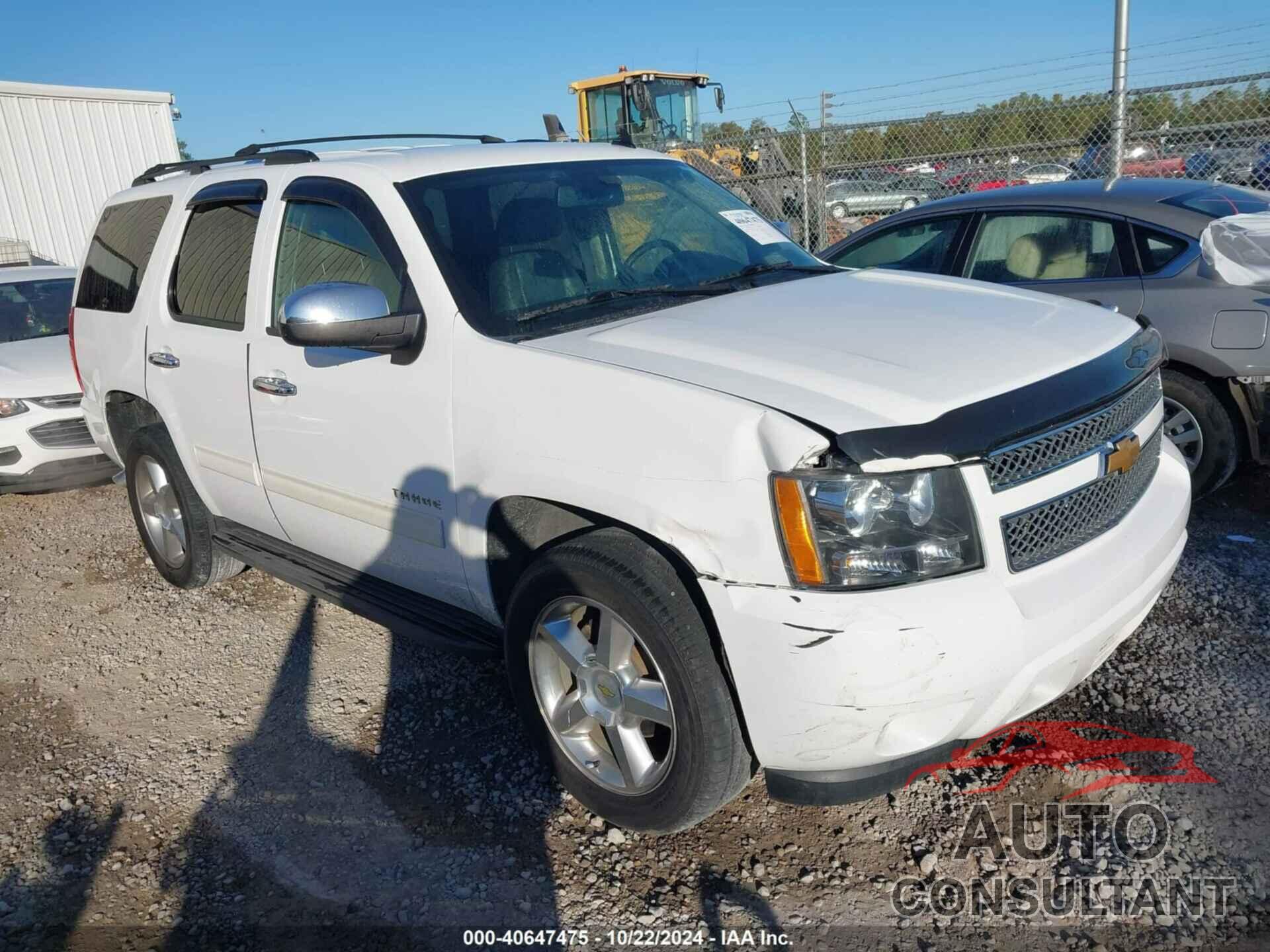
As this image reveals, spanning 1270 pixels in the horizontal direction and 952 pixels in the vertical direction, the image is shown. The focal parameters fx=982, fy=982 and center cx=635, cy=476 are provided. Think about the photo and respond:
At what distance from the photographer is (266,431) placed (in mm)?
3777

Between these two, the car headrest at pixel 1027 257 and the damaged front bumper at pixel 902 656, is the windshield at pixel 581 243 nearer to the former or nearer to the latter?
the damaged front bumper at pixel 902 656

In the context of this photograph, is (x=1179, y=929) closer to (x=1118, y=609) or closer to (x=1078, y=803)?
(x=1078, y=803)

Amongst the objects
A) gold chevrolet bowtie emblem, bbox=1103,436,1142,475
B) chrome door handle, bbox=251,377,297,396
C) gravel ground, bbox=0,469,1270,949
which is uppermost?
→ chrome door handle, bbox=251,377,297,396

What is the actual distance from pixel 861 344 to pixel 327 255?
2.04 metres

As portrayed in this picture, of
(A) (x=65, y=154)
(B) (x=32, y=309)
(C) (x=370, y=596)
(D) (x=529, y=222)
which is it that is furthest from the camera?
(A) (x=65, y=154)

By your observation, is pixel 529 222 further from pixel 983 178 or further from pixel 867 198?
pixel 867 198

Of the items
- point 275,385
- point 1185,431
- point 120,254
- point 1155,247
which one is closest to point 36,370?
point 120,254

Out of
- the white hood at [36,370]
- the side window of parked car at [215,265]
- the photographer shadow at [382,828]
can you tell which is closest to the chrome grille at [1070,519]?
the photographer shadow at [382,828]

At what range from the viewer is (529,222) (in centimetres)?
345

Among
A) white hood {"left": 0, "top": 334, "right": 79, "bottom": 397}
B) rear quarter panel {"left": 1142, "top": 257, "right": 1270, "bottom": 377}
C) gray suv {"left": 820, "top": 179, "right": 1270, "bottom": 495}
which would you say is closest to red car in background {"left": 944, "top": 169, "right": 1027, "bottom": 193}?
gray suv {"left": 820, "top": 179, "right": 1270, "bottom": 495}

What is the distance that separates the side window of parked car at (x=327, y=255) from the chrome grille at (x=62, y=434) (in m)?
3.76

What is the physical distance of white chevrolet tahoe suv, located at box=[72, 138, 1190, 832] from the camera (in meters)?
2.27

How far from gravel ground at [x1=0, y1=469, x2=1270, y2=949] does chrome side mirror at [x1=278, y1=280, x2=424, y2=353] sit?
4.77 ft

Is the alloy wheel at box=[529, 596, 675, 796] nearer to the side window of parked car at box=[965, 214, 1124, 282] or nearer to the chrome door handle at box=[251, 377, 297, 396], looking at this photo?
the chrome door handle at box=[251, 377, 297, 396]
